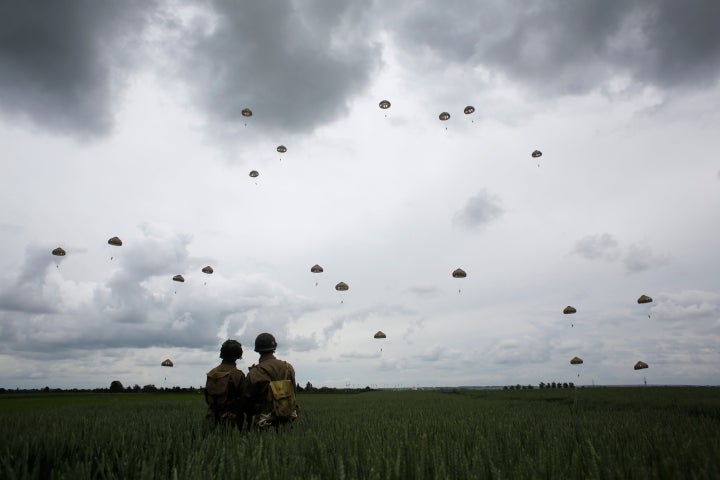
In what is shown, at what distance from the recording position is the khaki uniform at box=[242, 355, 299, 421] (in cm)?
769

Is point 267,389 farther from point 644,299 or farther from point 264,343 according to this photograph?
point 644,299

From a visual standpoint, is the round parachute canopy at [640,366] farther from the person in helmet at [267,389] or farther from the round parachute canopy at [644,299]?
the person in helmet at [267,389]

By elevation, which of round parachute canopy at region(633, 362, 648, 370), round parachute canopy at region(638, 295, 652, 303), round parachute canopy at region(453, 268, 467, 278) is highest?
round parachute canopy at region(453, 268, 467, 278)

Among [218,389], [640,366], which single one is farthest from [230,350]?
[640,366]

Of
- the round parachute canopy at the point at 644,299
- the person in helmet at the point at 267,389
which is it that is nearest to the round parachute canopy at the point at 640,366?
the round parachute canopy at the point at 644,299

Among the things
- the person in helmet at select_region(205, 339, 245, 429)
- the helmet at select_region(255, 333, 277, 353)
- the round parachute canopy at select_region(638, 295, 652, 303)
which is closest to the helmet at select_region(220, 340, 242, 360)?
the person in helmet at select_region(205, 339, 245, 429)

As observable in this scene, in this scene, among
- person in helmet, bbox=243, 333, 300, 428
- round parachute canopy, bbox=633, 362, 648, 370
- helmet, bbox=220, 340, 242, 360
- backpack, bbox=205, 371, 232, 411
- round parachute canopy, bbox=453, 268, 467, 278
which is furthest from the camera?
round parachute canopy, bbox=633, 362, 648, 370

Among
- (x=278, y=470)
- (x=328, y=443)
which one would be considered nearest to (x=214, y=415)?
(x=328, y=443)

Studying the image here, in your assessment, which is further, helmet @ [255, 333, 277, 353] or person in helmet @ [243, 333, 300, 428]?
helmet @ [255, 333, 277, 353]

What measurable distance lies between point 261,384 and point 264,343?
30.1 inches

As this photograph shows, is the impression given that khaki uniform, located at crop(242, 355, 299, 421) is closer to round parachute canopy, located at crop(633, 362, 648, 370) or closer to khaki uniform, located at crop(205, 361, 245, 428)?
khaki uniform, located at crop(205, 361, 245, 428)

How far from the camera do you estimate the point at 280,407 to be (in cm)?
760

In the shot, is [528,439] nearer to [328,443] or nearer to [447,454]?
[447,454]

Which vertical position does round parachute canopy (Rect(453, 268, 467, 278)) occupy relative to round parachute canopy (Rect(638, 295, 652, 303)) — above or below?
above
